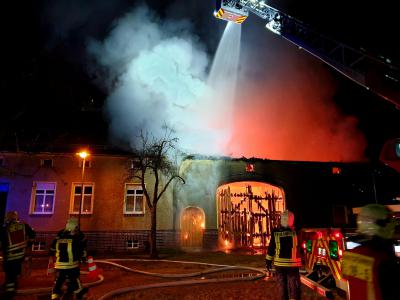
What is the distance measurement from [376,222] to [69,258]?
483cm

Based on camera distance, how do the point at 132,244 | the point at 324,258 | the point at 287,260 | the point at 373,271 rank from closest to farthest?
the point at 373,271
the point at 287,260
the point at 324,258
the point at 132,244

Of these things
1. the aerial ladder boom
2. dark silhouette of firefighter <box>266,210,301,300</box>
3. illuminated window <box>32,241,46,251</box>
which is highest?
the aerial ladder boom

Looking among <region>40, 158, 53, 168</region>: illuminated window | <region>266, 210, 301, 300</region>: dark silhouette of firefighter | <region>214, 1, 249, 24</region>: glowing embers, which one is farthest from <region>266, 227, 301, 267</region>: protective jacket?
<region>40, 158, 53, 168</region>: illuminated window

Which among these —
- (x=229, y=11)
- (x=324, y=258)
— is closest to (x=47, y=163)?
(x=229, y=11)

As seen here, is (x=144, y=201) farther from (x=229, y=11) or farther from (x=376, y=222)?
(x=376, y=222)

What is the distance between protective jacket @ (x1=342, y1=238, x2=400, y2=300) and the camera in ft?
5.80

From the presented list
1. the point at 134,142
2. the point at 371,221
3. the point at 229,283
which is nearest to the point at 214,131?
the point at 134,142

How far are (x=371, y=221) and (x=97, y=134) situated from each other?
Answer: 1931 cm

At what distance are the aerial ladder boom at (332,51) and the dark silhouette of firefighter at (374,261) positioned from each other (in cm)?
572

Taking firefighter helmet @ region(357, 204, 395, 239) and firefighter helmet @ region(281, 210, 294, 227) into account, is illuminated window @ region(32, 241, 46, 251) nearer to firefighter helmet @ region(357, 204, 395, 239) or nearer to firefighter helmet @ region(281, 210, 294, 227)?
firefighter helmet @ region(281, 210, 294, 227)

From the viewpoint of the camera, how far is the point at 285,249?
496cm

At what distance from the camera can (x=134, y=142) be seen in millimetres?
17125

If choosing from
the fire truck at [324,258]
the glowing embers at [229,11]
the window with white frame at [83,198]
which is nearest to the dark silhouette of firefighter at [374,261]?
the fire truck at [324,258]

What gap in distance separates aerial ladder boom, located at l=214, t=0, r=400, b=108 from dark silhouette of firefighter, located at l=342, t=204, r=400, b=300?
225 inches
